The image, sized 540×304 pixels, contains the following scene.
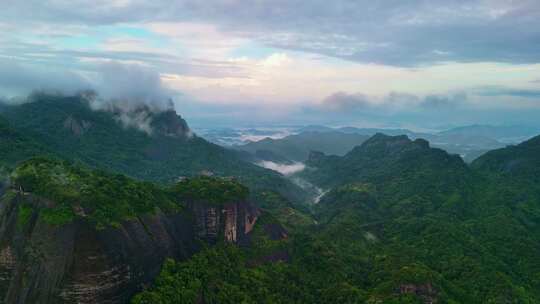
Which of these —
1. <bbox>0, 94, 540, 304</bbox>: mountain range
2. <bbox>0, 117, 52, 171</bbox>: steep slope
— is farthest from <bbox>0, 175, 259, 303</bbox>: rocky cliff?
<bbox>0, 117, 52, 171</bbox>: steep slope

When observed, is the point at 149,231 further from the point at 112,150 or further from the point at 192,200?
the point at 112,150

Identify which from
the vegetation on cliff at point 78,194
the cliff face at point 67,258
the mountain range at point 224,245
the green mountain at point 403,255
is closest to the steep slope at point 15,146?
the mountain range at point 224,245

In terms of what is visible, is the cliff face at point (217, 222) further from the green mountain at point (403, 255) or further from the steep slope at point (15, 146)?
the steep slope at point (15, 146)

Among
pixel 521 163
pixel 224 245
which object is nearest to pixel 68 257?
pixel 224 245

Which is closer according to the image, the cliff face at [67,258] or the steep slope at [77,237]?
the cliff face at [67,258]

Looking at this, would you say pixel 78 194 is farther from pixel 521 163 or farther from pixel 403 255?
pixel 521 163

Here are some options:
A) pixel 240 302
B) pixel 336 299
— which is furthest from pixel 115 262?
pixel 336 299

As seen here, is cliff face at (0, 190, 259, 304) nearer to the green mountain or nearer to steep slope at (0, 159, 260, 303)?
steep slope at (0, 159, 260, 303)
